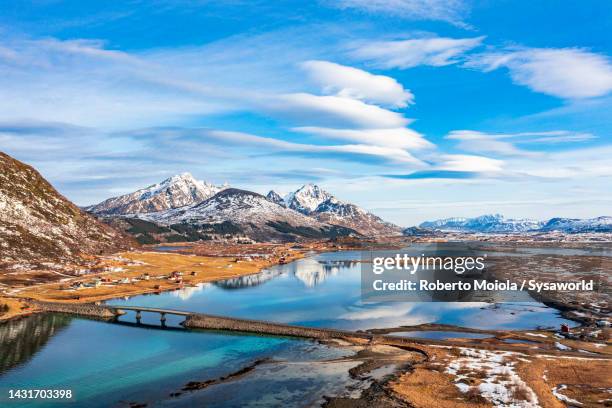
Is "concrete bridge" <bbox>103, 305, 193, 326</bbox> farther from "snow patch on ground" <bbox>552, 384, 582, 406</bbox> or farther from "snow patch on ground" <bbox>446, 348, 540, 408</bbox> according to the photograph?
"snow patch on ground" <bbox>552, 384, 582, 406</bbox>

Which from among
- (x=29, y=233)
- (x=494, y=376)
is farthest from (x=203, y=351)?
(x=29, y=233)

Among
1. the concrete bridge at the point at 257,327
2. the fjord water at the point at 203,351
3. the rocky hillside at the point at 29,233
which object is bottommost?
the fjord water at the point at 203,351

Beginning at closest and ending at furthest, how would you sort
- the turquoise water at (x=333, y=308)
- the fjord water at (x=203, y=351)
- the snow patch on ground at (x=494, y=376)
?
the snow patch on ground at (x=494, y=376)
the fjord water at (x=203, y=351)
the turquoise water at (x=333, y=308)

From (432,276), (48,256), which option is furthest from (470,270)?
(48,256)

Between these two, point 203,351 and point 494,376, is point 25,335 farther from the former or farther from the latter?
point 494,376

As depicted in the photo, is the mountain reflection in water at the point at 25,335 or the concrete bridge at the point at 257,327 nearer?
the mountain reflection in water at the point at 25,335

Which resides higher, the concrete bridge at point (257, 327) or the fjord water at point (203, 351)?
the concrete bridge at point (257, 327)

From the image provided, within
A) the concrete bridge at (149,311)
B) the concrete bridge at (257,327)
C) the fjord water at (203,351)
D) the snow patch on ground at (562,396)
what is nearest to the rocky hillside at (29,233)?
the fjord water at (203,351)

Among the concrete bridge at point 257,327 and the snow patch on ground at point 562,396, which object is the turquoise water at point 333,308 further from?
the snow patch on ground at point 562,396
